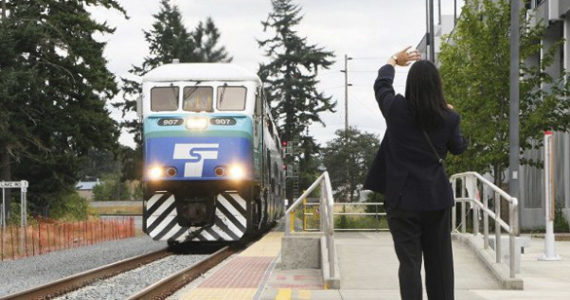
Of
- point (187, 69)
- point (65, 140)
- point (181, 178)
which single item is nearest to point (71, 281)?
point (181, 178)

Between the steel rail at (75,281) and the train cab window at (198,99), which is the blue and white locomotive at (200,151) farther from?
the steel rail at (75,281)

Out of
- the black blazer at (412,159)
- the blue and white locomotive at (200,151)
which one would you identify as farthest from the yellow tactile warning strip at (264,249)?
the black blazer at (412,159)

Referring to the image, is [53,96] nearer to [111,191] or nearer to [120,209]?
[120,209]

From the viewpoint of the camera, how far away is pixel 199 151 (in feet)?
61.1

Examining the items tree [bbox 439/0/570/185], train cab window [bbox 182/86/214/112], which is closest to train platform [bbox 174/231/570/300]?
train cab window [bbox 182/86/214/112]

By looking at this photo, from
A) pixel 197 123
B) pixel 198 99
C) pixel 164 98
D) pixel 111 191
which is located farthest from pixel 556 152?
pixel 111 191

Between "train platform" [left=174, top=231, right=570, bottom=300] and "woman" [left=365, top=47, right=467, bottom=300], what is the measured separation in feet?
11.0

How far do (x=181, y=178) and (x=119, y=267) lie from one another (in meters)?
3.41

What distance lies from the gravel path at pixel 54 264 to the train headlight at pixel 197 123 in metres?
3.29

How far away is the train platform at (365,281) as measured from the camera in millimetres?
9062

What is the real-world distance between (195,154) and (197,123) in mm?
683

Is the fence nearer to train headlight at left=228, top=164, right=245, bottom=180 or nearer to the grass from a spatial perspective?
train headlight at left=228, top=164, right=245, bottom=180

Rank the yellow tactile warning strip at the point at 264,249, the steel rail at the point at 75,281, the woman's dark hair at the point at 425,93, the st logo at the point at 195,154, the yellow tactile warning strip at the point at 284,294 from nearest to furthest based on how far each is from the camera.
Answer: the woman's dark hair at the point at 425,93 → the yellow tactile warning strip at the point at 284,294 → the steel rail at the point at 75,281 → the yellow tactile warning strip at the point at 264,249 → the st logo at the point at 195,154

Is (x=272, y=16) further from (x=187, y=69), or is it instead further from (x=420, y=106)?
(x=420, y=106)
